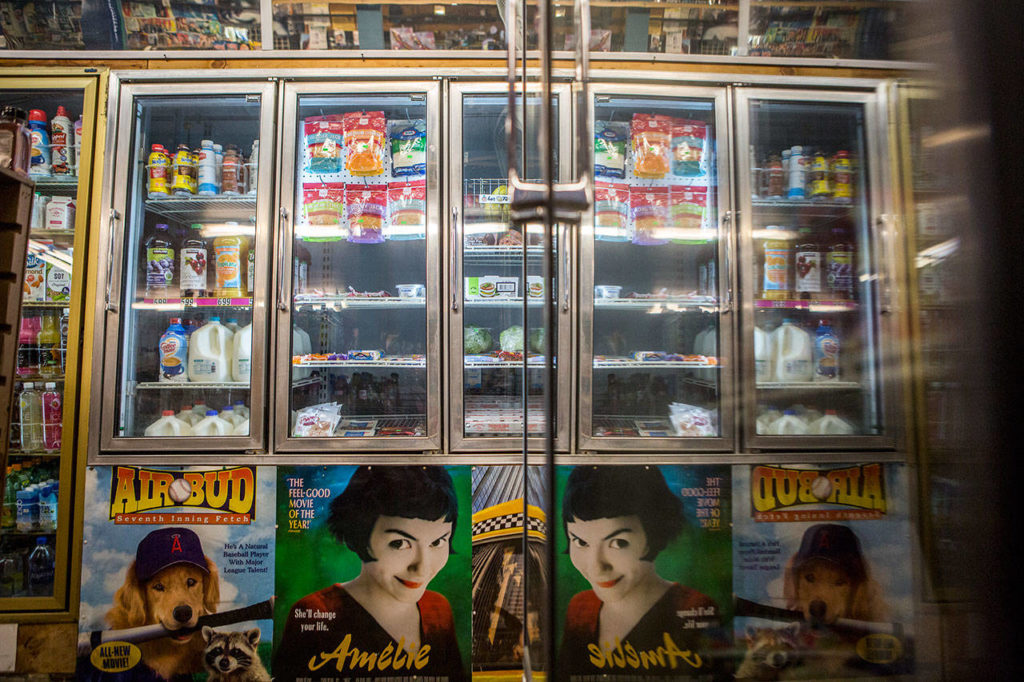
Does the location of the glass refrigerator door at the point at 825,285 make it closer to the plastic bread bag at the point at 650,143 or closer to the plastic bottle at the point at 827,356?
the plastic bottle at the point at 827,356

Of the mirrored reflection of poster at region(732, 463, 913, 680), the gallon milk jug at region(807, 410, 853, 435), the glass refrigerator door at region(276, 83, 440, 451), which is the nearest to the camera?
the mirrored reflection of poster at region(732, 463, 913, 680)

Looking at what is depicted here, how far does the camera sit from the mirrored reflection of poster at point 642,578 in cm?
44

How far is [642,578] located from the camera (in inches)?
18.8

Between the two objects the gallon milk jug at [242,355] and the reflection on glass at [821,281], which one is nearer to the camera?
the reflection on glass at [821,281]

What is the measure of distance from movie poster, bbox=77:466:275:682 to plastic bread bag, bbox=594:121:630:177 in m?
1.72

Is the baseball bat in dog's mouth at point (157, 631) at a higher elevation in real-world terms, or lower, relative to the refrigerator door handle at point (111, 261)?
lower

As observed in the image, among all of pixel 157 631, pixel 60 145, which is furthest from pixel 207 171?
pixel 157 631

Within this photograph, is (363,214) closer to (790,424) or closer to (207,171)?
(207,171)

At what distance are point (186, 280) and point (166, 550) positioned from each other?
1.05m

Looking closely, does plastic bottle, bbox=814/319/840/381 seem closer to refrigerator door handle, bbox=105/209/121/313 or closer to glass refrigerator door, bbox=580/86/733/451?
glass refrigerator door, bbox=580/86/733/451

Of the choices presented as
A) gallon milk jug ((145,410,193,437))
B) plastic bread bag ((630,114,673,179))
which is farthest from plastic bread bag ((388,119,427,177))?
gallon milk jug ((145,410,193,437))

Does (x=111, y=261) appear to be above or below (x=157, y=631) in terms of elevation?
above

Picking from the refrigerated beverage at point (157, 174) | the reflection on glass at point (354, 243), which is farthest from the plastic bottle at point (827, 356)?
the refrigerated beverage at point (157, 174)

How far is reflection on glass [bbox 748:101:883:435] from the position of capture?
32cm
